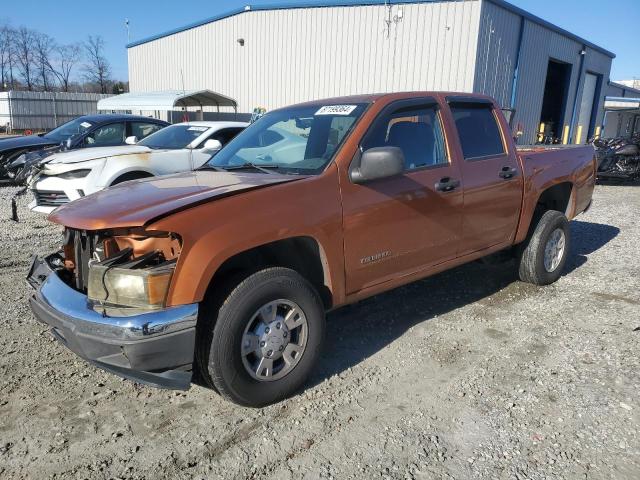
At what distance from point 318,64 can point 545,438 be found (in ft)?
59.2

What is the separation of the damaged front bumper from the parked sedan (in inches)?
303

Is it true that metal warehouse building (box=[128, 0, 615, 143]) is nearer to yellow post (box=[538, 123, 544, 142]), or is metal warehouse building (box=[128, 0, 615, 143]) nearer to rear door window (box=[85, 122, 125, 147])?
yellow post (box=[538, 123, 544, 142])

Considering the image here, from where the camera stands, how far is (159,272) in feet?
8.51

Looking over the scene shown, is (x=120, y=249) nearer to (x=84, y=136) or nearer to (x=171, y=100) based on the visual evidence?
(x=84, y=136)

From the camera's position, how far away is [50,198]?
7039mm

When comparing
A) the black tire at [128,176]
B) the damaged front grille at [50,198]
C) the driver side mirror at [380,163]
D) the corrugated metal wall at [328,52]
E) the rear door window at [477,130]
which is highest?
the corrugated metal wall at [328,52]

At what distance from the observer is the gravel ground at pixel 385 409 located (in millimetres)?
2600

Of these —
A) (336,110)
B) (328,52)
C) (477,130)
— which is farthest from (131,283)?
(328,52)

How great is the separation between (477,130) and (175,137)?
214 inches

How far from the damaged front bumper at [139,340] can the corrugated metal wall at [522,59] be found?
15317 millimetres

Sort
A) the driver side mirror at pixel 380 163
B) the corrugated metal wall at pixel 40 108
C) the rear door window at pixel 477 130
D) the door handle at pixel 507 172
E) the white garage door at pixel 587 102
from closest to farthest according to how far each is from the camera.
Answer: the driver side mirror at pixel 380 163
the rear door window at pixel 477 130
the door handle at pixel 507 172
the white garage door at pixel 587 102
the corrugated metal wall at pixel 40 108

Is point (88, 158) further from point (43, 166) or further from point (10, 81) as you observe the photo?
point (10, 81)

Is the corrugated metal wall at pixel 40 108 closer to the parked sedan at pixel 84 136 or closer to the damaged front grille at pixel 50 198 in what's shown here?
the parked sedan at pixel 84 136

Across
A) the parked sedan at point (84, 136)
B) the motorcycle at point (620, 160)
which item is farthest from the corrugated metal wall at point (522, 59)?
the parked sedan at point (84, 136)
